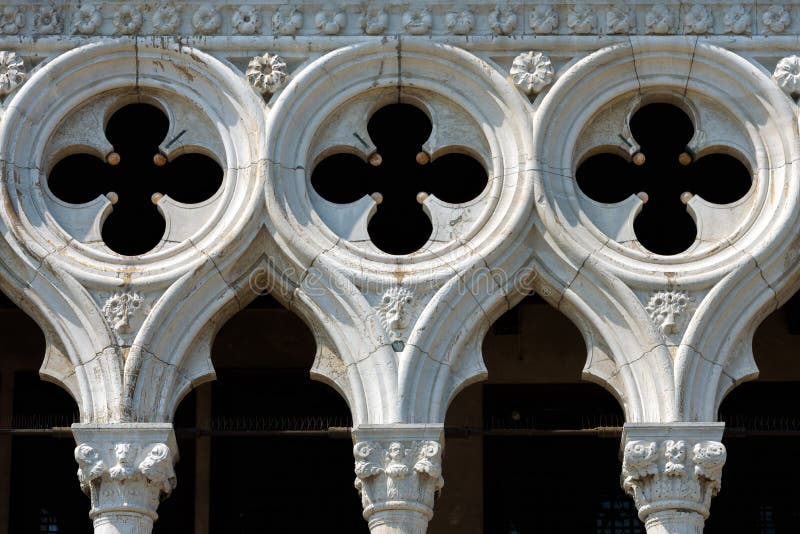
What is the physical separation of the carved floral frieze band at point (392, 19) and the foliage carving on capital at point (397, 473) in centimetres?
297

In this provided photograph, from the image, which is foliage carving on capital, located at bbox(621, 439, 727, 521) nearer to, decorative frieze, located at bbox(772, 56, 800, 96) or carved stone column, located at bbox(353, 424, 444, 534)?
carved stone column, located at bbox(353, 424, 444, 534)

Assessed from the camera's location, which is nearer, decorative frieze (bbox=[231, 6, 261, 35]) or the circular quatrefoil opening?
decorative frieze (bbox=[231, 6, 261, 35])

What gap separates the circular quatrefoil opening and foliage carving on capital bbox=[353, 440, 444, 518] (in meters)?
2.24

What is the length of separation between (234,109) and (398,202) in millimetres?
1467

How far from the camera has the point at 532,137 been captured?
17422 millimetres

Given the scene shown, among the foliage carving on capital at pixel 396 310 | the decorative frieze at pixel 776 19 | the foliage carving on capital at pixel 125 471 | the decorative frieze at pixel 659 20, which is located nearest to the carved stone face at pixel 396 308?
the foliage carving on capital at pixel 396 310

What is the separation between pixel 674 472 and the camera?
16.5 metres

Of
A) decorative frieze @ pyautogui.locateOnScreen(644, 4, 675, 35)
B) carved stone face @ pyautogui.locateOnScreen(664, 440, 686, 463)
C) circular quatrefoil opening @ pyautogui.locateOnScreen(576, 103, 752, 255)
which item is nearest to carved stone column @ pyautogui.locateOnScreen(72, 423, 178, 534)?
carved stone face @ pyautogui.locateOnScreen(664, 440, 686, 463)

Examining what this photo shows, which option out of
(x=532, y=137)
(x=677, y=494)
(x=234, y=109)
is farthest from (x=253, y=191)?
(x=677, y=494)

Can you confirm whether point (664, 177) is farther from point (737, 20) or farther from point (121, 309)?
point (121, 309)

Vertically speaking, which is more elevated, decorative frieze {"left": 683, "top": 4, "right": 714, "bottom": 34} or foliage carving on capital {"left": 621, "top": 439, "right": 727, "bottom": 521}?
decorative frieze {"left": 683, "top": 4, "right": 714, "bottom": 34}

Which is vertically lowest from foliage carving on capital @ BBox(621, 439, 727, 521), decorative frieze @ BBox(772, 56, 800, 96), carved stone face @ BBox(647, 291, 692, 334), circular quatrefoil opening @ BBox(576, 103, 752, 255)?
foliage carving on capital @ BBox(621, 439, 727, 521)

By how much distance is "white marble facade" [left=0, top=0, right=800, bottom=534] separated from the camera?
1677cm

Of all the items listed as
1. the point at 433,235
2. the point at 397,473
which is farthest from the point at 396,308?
the point at 397,473
